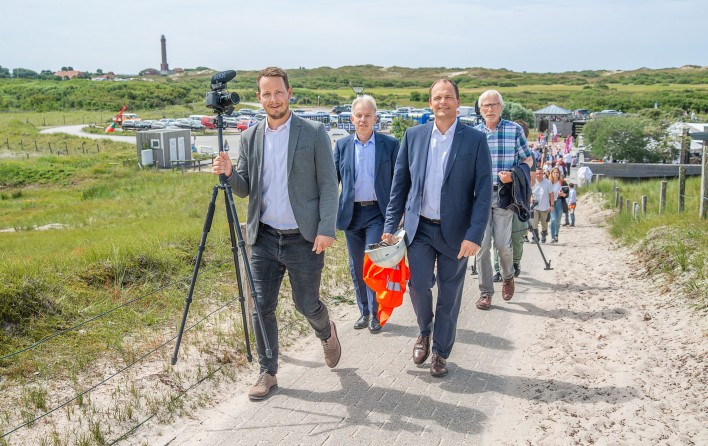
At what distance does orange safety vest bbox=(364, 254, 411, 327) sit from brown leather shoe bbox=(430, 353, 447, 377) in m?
0.52

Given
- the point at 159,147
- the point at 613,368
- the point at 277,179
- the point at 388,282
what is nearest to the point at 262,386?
the point at 388,282

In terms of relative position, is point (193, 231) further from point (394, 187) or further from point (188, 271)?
point (394, 187)

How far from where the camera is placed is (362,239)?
687 cm

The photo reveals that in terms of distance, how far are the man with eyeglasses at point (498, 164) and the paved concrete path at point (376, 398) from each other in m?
0.83

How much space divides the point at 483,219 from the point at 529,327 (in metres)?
2.13

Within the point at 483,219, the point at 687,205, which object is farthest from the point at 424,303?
the point at 687,205

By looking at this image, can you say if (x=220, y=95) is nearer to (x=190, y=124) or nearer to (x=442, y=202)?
(x=442, y=202)

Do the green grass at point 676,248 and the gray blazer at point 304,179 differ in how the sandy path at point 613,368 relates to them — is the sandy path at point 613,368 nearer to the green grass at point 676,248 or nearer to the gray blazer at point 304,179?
the green grass at point 676,248

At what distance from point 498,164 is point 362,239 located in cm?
192

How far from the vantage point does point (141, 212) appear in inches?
955

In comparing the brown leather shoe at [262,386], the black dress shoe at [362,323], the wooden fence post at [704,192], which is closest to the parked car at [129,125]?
the wooden fence post at [704,192]

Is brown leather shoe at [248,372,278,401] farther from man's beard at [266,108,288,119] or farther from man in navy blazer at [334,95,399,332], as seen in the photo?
man's beard at [266,108,288,119]

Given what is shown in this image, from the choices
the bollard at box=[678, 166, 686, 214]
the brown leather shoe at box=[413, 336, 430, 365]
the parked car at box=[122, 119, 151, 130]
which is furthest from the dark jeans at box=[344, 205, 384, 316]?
the parked car at box=[122, 119, 151, 130]

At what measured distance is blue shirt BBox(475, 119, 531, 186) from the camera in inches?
299
